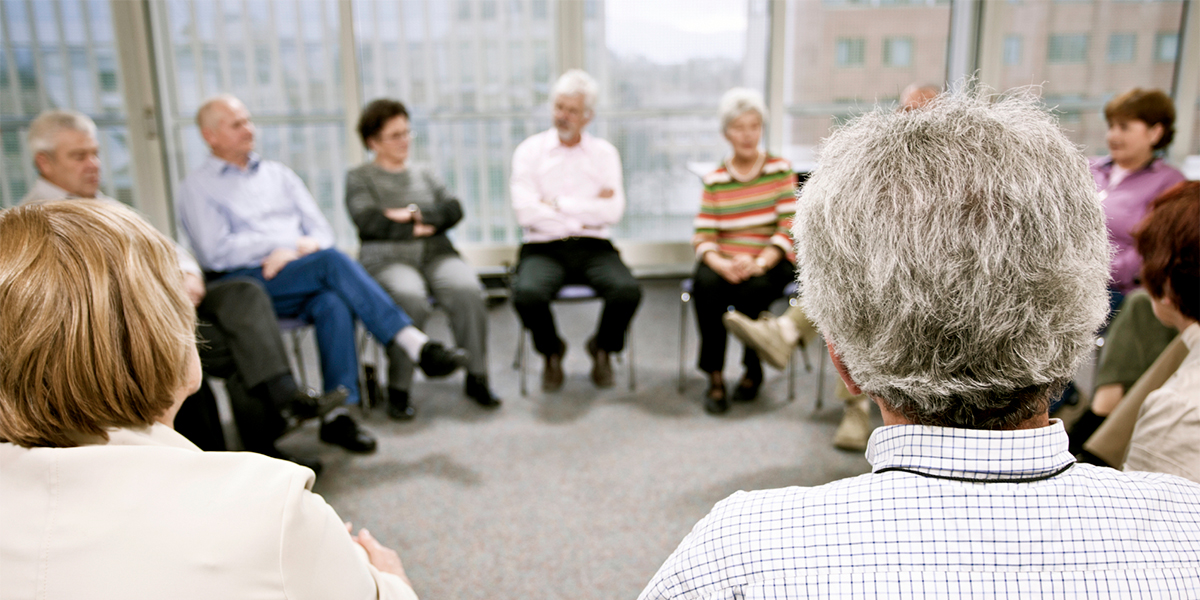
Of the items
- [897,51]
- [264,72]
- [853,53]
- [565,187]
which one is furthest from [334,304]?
[897,51]

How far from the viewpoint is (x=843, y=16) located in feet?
15.4

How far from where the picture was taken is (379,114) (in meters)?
3.29

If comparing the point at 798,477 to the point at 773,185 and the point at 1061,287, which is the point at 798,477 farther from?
the point at 1061,287

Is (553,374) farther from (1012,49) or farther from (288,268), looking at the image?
(1012,49)

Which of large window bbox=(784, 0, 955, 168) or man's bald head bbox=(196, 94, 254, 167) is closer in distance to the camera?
man's bald head bbox=(196, 94, 254, 167)

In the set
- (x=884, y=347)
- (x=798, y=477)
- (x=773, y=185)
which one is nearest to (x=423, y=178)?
(x=773, y=185)

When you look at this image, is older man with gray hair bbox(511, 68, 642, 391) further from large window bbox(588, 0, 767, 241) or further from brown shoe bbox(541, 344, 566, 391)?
large window bbox(588, 0, 767, 241)

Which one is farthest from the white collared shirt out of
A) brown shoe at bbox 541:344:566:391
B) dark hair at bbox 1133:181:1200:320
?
brown shoe at bbox 541:344:566:391

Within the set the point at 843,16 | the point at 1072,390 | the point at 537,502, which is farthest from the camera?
the point at 843,16

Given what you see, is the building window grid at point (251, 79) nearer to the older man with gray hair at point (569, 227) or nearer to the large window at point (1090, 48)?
the large window at point (1090, 48)

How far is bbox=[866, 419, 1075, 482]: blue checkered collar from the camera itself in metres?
0.66

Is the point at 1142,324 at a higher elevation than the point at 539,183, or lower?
lower

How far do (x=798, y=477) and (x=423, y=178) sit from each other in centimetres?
211

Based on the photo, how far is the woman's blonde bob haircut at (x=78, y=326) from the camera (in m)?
0.82
